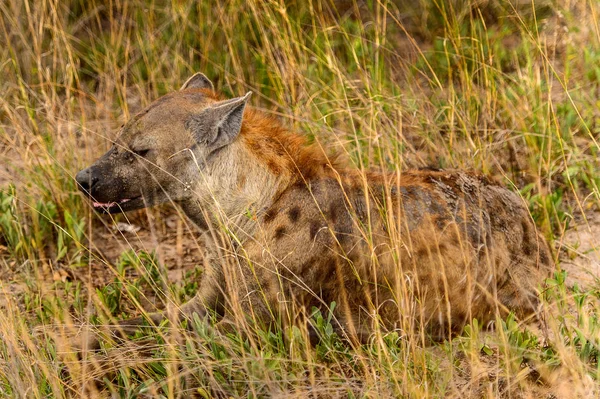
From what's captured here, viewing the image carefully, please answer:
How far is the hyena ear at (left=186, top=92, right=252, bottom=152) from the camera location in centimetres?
307

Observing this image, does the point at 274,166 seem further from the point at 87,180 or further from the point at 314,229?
the point at 87,180

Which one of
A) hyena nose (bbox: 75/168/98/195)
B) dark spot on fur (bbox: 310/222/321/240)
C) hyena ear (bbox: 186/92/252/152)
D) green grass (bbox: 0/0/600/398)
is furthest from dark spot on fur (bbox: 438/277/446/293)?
hyena nose (bbox: 75/168/98/195)

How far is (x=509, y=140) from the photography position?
154 inches

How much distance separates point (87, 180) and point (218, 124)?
0.50 meters

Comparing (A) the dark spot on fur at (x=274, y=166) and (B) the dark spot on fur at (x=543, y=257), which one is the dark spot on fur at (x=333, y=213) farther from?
(B) the dark spot on fur at (x=543, y=257)

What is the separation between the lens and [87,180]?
314cm

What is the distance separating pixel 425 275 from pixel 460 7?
2420mm

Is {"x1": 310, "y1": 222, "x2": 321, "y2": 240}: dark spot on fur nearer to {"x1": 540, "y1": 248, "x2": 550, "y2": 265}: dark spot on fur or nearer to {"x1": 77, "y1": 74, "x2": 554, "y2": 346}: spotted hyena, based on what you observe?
{"x1": 77, "y1": 74, "x2": 554, "y2": 346}: spotted hyena

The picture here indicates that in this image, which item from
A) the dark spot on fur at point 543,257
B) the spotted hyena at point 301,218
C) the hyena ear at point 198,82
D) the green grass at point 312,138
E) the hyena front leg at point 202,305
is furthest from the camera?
the hyena ear at point 198,82

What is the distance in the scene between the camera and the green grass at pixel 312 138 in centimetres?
269

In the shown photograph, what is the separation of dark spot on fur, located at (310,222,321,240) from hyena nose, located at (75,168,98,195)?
2.49 ft

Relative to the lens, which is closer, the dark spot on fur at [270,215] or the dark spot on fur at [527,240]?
the dark spot on fur at [270,215]

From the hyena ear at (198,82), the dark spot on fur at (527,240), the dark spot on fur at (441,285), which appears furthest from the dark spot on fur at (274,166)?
the dark spot on fur at (527,240)

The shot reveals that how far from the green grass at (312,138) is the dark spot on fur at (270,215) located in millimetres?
321
